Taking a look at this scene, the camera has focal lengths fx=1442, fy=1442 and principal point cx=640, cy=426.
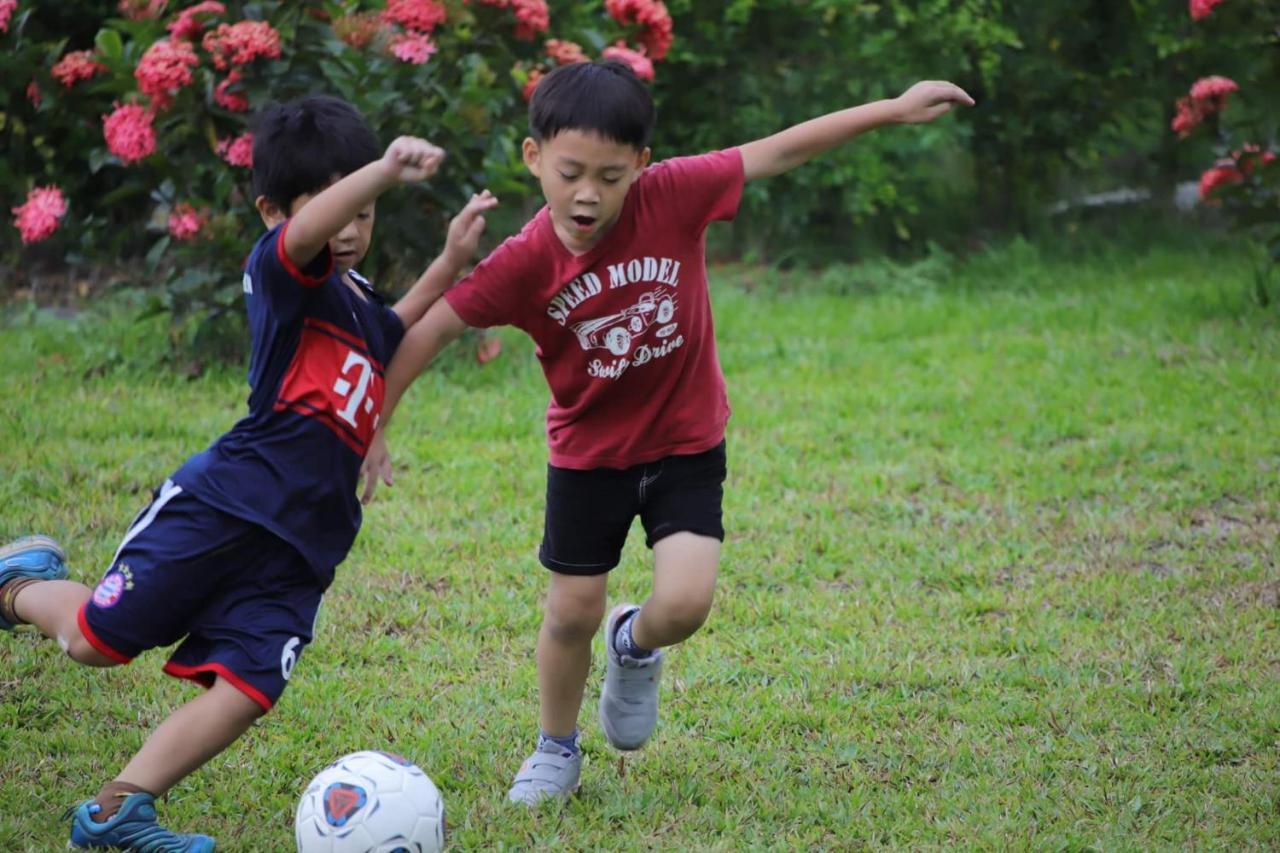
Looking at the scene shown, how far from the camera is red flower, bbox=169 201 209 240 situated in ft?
20.9

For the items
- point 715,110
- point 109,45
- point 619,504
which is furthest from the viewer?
point 715,110

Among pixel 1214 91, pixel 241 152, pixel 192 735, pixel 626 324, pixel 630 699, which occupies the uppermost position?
pixel 626 324

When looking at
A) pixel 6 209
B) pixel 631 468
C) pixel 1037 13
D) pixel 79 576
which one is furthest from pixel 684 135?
pixel 631 468

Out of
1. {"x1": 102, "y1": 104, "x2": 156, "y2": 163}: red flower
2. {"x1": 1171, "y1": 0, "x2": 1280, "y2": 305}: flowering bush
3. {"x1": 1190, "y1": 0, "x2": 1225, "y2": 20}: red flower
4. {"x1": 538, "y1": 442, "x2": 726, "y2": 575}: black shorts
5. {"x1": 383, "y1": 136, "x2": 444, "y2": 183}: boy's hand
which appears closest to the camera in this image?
{"x1": 383, "y1": 136, "x2": 444, "y2": 183}: boy's hand

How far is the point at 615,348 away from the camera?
10.3ft

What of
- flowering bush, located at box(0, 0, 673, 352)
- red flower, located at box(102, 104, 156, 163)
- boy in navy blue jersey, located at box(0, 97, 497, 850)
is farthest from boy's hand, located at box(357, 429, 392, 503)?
red flower, located at box(102, 104, 156, 163)

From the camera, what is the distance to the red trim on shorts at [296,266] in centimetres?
281

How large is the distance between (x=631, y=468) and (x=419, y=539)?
6.35 ft

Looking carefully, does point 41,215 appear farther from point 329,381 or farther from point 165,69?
point 329,381

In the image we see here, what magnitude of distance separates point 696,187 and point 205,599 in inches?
53.8

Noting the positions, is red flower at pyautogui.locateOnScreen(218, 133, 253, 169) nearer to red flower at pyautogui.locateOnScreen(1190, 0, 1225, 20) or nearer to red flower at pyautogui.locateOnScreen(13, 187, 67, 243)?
red flower at pyautogui.locateOnScreen(13, 187, 67, 243)

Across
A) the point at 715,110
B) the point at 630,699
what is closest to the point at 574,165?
the point at 630,699

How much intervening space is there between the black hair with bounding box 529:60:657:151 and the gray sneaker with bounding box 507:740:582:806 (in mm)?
1391

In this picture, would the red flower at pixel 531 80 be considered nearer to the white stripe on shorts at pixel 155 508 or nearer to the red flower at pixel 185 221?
the red flower at pixel 185 221
